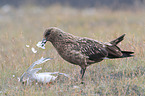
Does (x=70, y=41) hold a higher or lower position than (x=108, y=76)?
higher

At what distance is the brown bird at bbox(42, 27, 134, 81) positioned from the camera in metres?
4.50

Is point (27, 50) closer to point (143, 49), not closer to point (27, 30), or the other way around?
point (143, 49)

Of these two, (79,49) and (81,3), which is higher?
(81,3)

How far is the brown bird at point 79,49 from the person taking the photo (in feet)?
14.8

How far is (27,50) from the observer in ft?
20.3

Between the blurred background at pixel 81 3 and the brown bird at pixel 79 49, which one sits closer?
the brown bird at pixel 79 49

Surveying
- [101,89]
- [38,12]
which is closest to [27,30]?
[38,12]

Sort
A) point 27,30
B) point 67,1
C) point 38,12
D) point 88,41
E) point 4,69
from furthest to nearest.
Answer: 1. point 67,1
2. point 38,12
3. point 27,30
4. point 4,69
5. point 88,41

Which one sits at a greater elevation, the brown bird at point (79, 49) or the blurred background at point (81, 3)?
the blurred background at point (81, 3)

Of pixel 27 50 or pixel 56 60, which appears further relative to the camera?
pixel 27 50

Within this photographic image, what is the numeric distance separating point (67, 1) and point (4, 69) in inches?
423

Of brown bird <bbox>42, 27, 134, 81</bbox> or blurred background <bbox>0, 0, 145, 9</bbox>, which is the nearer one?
brown bird <bbox>42, 27, 134, 81</bbox>

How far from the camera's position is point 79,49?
14.9 feet

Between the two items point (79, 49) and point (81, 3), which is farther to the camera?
point (81, 3)
